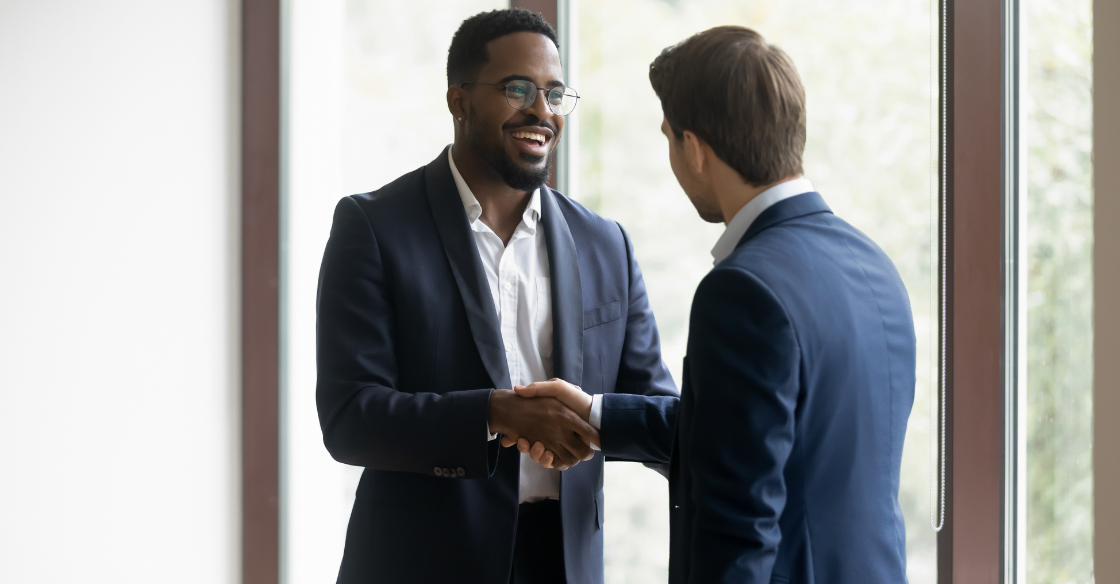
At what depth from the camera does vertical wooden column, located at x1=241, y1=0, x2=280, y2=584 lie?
10.1 ft

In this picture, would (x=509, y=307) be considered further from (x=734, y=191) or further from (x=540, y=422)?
(x=734, y=191)

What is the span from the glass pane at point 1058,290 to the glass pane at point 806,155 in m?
0.23

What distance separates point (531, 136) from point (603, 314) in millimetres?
405

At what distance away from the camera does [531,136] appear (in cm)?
178

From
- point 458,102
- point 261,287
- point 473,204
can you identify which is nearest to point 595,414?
point 473,204

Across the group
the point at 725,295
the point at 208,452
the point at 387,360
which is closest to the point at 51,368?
the point at 208,452

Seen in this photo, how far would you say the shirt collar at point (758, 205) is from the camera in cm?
119

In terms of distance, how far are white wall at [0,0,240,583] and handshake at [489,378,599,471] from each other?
1.72m

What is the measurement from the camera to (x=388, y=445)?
1.58 m

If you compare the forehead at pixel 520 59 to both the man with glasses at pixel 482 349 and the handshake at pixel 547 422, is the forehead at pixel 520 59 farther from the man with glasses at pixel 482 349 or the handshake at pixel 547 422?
the handshake at pixel 547 422

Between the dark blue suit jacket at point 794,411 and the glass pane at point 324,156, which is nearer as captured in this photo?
the dark blue suit jacket at point 794,411

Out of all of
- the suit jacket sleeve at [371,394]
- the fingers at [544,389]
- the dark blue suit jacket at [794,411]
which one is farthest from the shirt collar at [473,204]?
the dark blue suit jacket at [794,411]

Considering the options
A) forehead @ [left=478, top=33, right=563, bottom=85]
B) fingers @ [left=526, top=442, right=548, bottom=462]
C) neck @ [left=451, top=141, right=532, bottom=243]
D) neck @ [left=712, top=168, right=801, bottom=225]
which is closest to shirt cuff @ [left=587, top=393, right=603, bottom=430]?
fingers @ [left=526, top=442, right=548, bottom=462]

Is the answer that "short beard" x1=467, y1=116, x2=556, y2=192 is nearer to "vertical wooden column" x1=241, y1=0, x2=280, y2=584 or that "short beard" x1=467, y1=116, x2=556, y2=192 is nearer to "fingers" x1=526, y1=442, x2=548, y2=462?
"fingers" x1=526, y1=442, x2=548, y2=462
